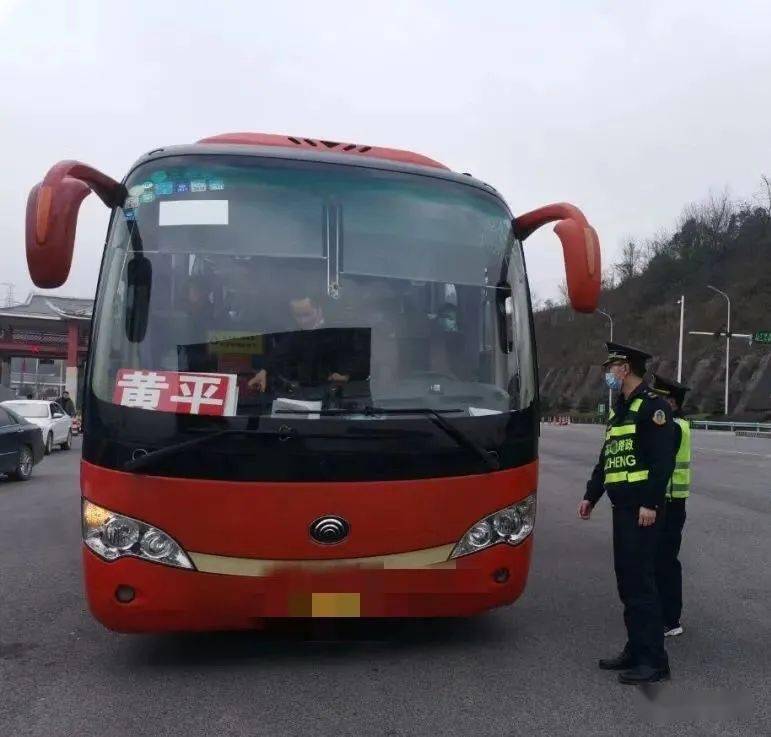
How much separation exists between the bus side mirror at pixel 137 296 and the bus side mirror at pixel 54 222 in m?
0.33

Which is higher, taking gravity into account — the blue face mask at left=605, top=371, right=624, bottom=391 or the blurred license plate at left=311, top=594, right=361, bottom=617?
the blue face mask at left=605, top=371, right=624, bottom=391

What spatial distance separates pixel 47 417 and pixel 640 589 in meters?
21.6

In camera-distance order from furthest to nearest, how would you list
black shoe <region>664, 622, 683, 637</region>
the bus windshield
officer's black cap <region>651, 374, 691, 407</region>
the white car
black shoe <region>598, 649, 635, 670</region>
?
the white car
black shoe <region>664, 622, 683, 637</region>
officer's black cap <region>651, 374, 691, 407</region>
black shoe <region>598, 649, 635, 670</region>
the bus windshield

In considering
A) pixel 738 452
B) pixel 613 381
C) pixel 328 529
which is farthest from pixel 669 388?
pixel 738 452

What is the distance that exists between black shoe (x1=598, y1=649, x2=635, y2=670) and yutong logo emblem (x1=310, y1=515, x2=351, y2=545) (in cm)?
172

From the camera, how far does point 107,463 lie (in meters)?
4.35

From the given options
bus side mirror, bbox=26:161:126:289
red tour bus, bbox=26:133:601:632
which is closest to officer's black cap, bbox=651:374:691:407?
red tour bus, bbox=26:133:601:632

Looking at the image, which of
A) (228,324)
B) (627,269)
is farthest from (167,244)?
(627,269)

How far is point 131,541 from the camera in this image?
4.33 meters

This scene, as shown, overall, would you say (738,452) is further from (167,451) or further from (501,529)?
(167,451)

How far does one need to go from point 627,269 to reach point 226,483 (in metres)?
102

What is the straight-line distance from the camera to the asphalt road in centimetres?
406

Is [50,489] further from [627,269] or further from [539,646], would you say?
[627,269]

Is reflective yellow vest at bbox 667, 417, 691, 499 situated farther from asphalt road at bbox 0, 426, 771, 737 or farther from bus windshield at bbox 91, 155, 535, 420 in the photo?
bus windshield at bbox 91, 155, 535, 420
